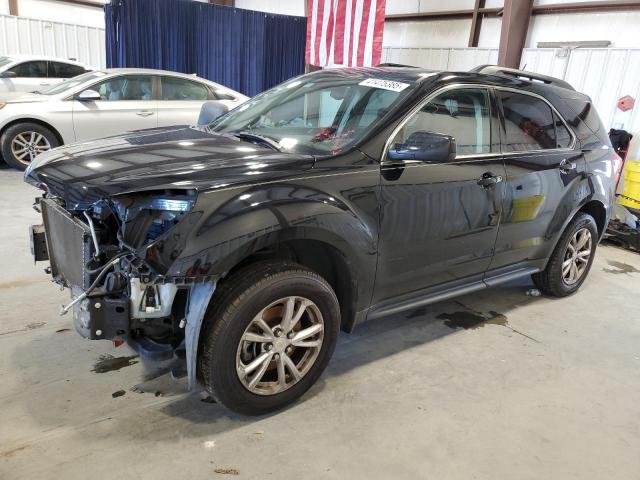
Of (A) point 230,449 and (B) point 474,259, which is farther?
(B) point 474,259

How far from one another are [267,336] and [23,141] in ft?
20.2

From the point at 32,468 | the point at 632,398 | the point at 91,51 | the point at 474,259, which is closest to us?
the point at 32,468

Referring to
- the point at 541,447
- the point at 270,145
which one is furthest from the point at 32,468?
the point at 541,447

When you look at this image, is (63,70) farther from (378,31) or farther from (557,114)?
(557,114)

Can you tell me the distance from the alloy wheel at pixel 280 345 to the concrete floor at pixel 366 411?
19 centimetres

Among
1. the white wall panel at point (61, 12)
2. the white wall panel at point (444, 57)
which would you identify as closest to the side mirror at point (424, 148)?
the white wall panel at point (444, 57)

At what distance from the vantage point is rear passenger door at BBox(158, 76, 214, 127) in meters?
7.41

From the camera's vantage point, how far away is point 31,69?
A: 8969 millimetres

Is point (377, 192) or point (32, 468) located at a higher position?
point (377, 192)

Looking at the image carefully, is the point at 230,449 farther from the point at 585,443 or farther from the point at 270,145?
the point at 585,443

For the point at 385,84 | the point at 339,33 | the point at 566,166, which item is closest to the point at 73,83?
the point at 339,33

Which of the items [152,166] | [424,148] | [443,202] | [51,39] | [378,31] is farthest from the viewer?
[51,39]

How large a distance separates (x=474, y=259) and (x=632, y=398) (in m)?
1.12

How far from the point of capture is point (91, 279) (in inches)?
86.4
